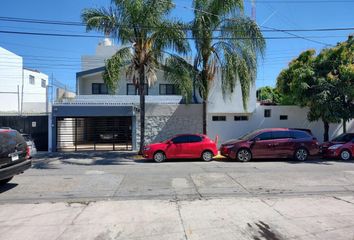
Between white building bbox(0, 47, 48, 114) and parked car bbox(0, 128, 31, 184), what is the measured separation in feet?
65.1

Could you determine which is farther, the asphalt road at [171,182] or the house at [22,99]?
the house at [22,99]

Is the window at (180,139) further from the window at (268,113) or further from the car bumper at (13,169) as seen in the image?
the window at (268,113)

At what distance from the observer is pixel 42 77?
4591cm

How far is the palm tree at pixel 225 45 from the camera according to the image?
752 inches

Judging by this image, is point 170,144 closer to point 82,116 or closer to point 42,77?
point 82,116

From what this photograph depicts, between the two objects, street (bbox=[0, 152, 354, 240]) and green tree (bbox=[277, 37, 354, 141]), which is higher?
green tree (bbox=[277, 37, 354, 141])

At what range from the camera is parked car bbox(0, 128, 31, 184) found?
9922 mm

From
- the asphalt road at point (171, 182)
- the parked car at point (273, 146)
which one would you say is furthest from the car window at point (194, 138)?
the asphalt road at point (171, 182)

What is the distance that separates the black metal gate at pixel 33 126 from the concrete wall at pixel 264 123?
35.6 ft

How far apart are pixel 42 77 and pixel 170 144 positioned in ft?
109

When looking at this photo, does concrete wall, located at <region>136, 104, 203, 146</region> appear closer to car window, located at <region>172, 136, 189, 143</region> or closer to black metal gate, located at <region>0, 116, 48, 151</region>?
car window, located at <region>172, 136, 189, 143</region>

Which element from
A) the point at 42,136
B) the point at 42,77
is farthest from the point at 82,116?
the point at 42,77

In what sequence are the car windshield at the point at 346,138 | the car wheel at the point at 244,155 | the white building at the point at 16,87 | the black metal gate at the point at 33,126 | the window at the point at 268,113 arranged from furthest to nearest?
1. the white building at the point at 16,87
2. the window at the point at 268,113
3. the black metal gate at the point at 33,126
4. the car windshield at the point at 346,138
5. the car wheel at the point at 244,155

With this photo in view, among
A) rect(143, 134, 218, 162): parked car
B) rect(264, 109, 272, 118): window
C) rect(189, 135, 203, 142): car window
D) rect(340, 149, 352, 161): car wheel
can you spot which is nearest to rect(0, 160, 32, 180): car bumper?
rect(143, 134, 218, 162): parked car
